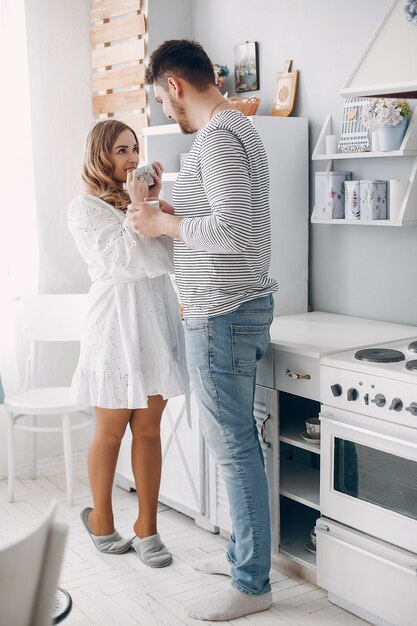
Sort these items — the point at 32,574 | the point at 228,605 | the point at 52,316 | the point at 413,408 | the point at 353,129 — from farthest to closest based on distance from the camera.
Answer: the point at 52,316 → the point at 353,129 → the point at 228,605 → the point at 413,408 → the point at 32,574

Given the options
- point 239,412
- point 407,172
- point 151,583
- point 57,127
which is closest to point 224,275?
point 239,412

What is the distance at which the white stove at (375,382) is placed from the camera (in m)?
2.31

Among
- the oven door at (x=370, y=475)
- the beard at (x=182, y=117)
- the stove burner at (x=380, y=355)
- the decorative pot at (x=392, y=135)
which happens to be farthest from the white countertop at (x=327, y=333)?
the beard at (x=182, y=117)

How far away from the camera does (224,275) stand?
2.45 meters

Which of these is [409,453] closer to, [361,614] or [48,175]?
[361,614]

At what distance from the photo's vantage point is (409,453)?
2297mm

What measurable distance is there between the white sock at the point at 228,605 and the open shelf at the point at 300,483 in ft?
1.09

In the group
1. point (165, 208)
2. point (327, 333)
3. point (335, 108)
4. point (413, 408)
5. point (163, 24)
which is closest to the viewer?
point (413, 408)

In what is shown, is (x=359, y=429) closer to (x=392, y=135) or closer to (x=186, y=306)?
(x=186, y=306)

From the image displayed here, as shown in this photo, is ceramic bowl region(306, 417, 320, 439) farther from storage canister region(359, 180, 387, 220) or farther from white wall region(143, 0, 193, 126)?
white wall region(143, 0, 193, 126)

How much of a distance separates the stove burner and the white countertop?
121mm

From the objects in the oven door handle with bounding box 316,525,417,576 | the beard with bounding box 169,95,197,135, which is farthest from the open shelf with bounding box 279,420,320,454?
the beard with bounding box 169,95,197,135

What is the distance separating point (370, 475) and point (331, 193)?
3.60ft

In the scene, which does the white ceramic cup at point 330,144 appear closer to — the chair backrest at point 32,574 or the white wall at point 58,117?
the white wall at point 58,117
